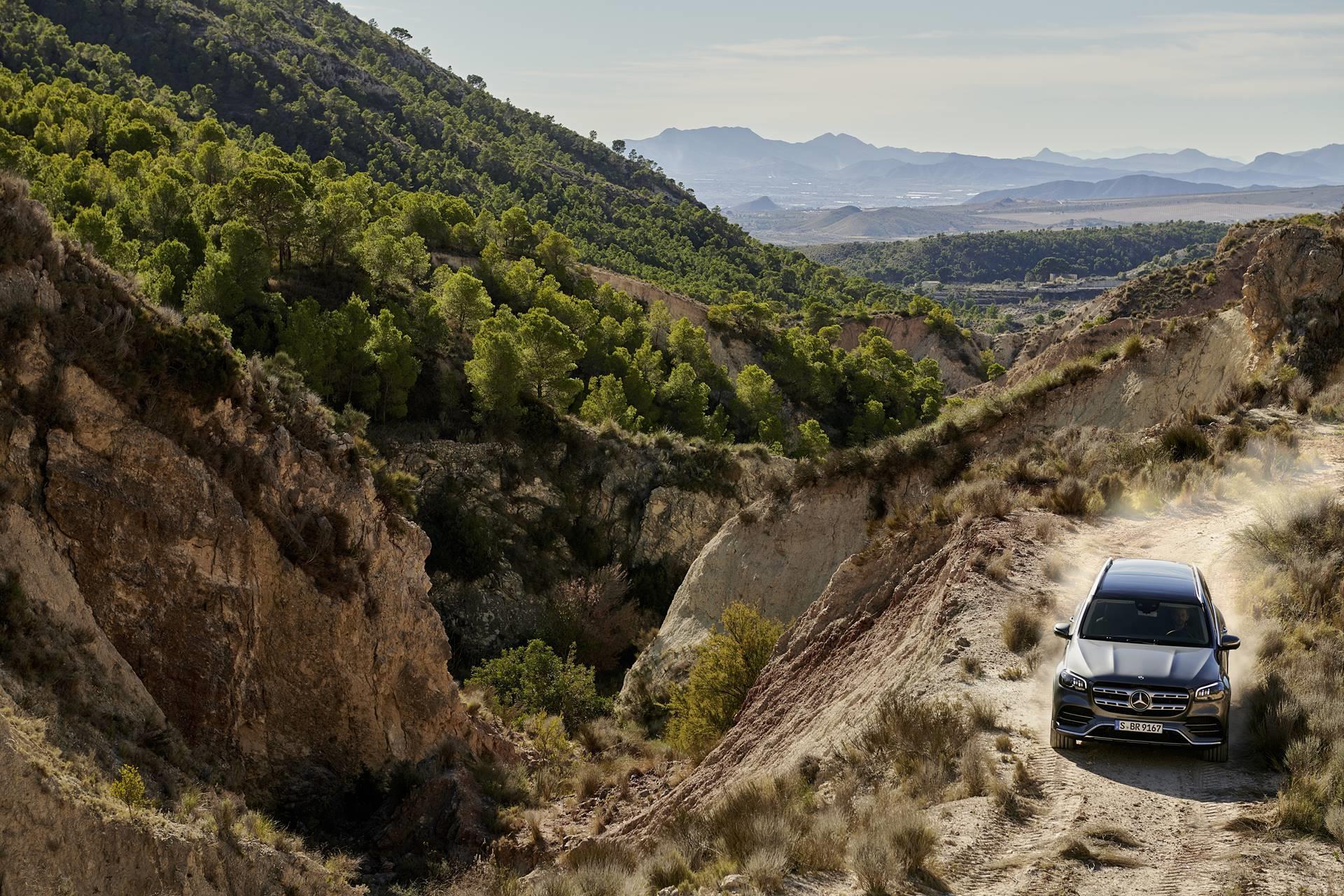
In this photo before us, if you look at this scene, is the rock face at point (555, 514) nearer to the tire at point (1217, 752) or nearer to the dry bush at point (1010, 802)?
the dry bush at point (1010, 802)

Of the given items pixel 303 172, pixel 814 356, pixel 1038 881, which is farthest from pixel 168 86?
pixel 1038 881

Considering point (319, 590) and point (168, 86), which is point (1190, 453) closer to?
point (319, 590)

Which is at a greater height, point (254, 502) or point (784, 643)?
point (254, 502)

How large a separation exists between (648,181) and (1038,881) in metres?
169

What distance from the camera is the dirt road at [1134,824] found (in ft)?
29.2

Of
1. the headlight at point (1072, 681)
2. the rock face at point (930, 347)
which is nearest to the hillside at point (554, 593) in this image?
the headlight at point (1072, 681)

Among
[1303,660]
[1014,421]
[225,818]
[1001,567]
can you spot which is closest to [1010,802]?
[1303,660]

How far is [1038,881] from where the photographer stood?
360 inches

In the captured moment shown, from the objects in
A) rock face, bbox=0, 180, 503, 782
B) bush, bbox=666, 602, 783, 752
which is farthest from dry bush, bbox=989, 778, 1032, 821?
rock face, bbox=0, 180, 503, 782

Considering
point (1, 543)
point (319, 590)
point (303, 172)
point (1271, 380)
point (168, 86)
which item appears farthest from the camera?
point (168, 86)

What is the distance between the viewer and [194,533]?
19469 millimetres

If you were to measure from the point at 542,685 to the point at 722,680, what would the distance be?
10.5 meters

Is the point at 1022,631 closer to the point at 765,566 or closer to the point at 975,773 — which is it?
the point at 975,773

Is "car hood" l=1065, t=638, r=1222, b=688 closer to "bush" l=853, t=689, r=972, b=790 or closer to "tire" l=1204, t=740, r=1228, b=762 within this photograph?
"tire" l=1204, t=740, r=1228, b=762
